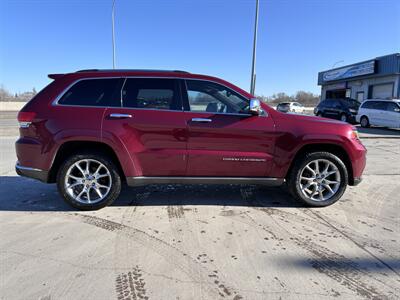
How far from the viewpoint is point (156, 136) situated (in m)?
3.77

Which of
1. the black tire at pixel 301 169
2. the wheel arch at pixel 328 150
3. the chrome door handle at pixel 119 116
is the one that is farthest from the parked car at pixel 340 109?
the chrome door handle at pixel 119 116

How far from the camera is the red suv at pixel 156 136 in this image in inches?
147

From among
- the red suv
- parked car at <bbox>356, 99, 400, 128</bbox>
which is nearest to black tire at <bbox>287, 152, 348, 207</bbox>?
the red suv

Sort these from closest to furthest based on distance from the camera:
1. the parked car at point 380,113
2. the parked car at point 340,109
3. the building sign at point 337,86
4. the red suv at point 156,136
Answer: the red suv at point 156,136, the parked car at point 380,113, the parked car at point 340,109, the building sign at point 337,86

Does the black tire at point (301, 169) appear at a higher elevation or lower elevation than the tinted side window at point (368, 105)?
lower

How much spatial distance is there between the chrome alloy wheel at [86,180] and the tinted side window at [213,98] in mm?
1556

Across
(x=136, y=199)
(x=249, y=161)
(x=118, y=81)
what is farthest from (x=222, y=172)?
(x=118, y=81)

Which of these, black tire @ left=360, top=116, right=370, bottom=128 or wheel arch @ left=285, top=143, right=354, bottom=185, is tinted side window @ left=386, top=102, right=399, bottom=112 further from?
wheel arch @ left=285, top=143, right=354, bottom=185

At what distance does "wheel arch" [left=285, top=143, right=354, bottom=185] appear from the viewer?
159 inches

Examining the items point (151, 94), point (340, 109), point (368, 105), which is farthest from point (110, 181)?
point (340, 109)

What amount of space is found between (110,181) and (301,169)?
2710 millimetres

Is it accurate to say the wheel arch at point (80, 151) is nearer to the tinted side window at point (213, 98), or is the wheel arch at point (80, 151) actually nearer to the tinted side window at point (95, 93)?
the tinted side window at point (95, 93)

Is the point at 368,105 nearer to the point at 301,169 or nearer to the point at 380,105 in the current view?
the point at 380,105

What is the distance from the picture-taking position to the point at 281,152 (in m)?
3.92
